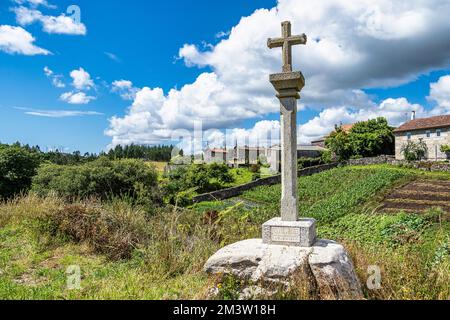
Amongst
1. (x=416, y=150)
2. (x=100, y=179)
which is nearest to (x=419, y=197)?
(x=100, y=179)

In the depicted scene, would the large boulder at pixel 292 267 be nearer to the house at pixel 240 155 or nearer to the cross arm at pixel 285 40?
the cross arm at pixel 285 40

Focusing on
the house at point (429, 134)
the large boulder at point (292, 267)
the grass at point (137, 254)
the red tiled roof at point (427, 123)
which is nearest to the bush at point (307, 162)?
the house at point (429, 134)

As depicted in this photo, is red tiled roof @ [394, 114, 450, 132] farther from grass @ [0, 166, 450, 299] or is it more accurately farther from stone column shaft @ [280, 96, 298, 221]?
stone column shaft @ [280, 96, 298, 221]

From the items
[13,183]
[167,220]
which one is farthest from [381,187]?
[13,183]

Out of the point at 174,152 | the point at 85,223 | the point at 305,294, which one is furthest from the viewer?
the point at 174,152

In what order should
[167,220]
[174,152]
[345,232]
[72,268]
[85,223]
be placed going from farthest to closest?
[174,152] < [345,232] < [85,223] < [167,220] < [72,268]

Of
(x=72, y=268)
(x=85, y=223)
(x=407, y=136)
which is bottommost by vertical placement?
(x=72, y=268)

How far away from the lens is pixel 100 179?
64.5 ft

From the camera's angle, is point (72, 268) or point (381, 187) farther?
point (381, 187)

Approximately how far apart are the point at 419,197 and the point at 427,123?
86.2ft

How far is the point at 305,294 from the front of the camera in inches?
171

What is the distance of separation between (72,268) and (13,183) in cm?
2377

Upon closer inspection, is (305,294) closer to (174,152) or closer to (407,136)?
(174,152)

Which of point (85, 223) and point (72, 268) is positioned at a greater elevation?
point (85, 223)
